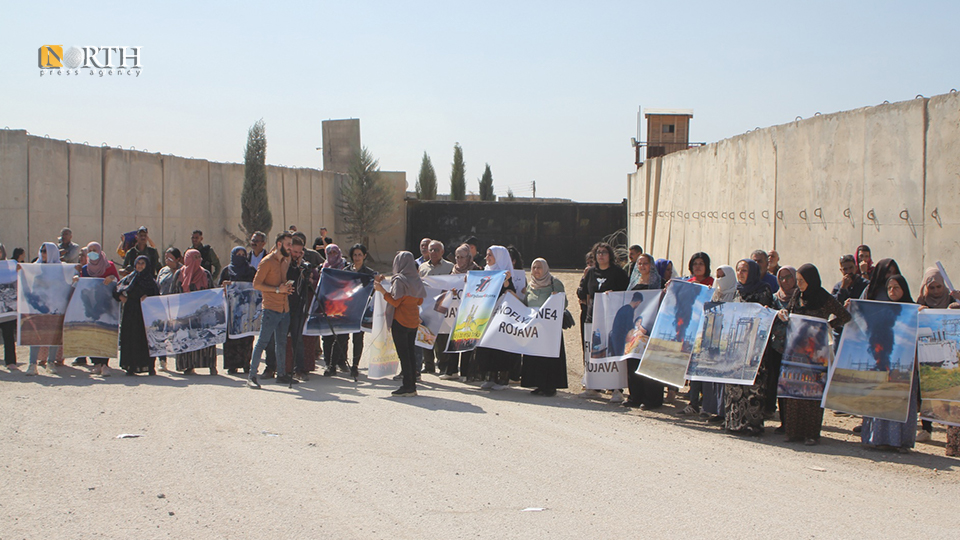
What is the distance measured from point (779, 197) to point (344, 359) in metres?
7.35

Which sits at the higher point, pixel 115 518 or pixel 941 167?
pixel 941 167

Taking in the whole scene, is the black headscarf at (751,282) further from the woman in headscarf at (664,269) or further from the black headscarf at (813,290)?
the woman in headscarf at (664,269)

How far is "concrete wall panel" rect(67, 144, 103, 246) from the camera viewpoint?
59.0 ft

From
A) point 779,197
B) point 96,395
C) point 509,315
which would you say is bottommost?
point 96,395

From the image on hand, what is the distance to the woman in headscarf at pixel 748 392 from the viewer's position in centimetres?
725

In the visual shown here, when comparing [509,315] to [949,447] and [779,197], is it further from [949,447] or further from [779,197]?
[779,197]

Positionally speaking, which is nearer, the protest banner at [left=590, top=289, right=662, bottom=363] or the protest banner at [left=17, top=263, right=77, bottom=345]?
the protest banner at [left=590, top=289, right=662, bottom=363]

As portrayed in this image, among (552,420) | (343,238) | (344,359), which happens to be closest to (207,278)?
(344,359)

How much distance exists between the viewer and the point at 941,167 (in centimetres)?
903

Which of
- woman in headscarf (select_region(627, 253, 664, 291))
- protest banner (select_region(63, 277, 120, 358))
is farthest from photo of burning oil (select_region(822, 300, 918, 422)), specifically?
protest banner (select_region(63, 277, 120, 358))

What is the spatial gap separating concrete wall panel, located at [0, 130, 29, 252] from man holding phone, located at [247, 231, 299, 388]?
9717 mm

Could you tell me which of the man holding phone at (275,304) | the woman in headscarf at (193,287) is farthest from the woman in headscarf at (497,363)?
the woman in headscarf at (193,287)

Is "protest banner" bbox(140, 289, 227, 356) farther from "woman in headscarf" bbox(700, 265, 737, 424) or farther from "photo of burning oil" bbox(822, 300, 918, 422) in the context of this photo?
"photo of burning oil" bbox(822, 300, 918, 422)

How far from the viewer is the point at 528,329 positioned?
29.8ft
